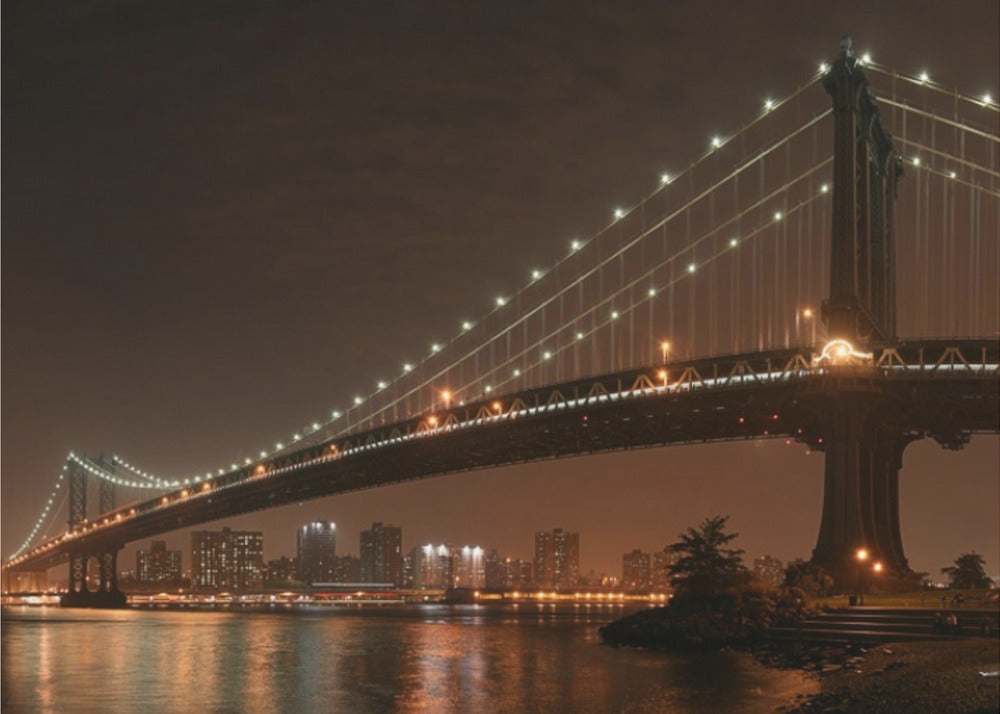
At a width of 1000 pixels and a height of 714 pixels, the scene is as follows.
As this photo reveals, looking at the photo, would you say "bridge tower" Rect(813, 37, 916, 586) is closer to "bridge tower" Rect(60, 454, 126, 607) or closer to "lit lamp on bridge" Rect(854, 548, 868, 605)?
"lit lamp on bridge" Rect(854, 548, 868, 605)

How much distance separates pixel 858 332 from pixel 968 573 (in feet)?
51.9

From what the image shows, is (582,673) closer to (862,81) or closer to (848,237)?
(848,237)

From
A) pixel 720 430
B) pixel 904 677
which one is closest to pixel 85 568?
pixel 720 430

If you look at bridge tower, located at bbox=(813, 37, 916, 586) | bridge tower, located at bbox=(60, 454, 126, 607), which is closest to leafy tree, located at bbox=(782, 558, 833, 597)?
bridge tower, located at bbox=(813, 37, 916, 586)

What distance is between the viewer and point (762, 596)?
41875 millimetres

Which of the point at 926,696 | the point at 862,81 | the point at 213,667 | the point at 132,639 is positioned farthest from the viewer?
the point at 132,639

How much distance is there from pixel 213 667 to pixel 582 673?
37.3 ft

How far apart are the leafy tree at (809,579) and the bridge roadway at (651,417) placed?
6.38 m

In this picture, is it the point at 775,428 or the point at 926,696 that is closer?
the point at 926,696

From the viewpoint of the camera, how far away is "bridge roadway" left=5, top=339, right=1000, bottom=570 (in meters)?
46.8

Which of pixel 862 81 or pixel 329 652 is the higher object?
pixel 862 81

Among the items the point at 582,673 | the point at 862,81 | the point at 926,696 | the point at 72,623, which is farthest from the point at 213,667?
the point at 72,623

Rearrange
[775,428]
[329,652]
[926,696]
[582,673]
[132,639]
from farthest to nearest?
[775,428], [132,639], [329,652], [582,673], [926,696]

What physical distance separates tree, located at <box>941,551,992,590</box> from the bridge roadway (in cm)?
812
